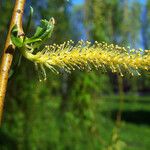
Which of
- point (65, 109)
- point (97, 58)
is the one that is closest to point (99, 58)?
point (97, 58)

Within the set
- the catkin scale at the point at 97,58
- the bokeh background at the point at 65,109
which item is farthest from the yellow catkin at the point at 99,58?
the bokeh background at the point at 65,109

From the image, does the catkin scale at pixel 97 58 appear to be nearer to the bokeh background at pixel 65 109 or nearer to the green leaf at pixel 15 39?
the green leaf at pixel 15 39

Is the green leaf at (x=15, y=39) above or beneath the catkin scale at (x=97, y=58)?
above

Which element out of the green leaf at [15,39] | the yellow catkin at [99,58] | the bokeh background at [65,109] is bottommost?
the yellow catkin at [99,58]

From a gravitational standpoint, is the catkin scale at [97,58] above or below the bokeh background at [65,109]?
below

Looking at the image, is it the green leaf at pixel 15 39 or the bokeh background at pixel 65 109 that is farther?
the bokeh background at pixel 65 109

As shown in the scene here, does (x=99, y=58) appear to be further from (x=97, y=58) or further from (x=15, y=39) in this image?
(x=15, y=39)

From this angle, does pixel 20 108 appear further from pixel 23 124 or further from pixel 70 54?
pixel 70 54

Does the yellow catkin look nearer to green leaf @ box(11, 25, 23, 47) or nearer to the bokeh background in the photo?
green leaf @ box(11, 25, 23, 47)

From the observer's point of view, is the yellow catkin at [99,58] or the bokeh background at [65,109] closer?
the yellow catkin at [99,58]
